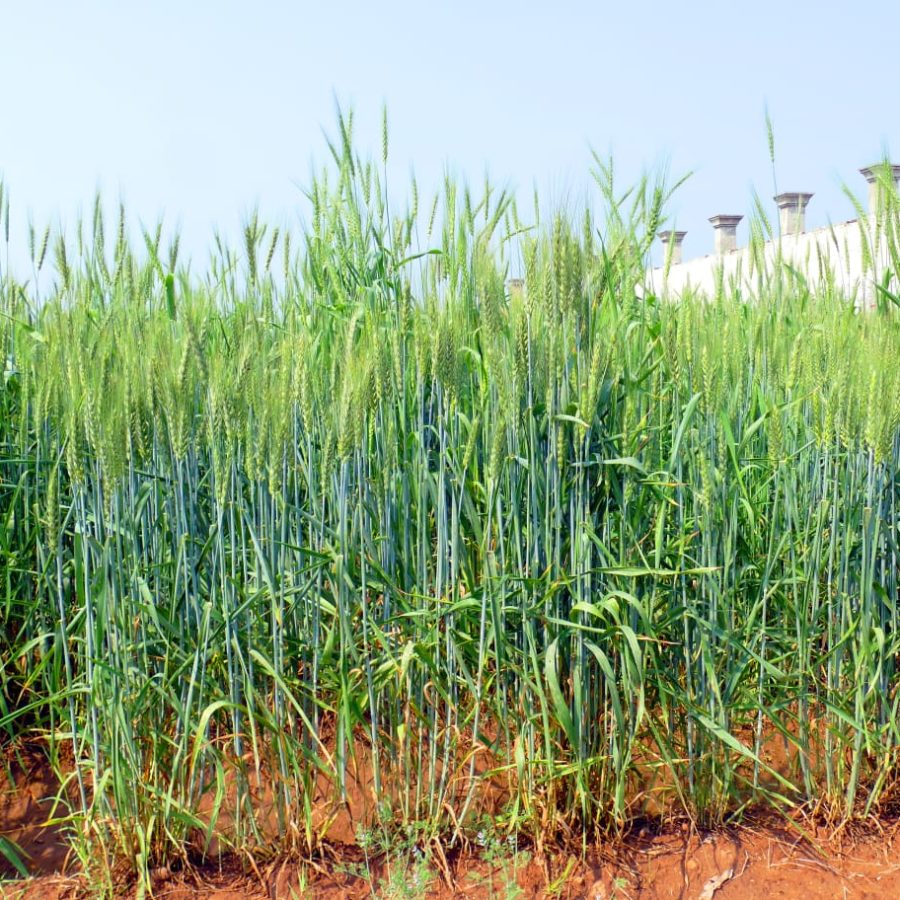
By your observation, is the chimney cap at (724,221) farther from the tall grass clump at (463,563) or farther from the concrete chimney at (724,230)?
the tall grass clump at (463,563)

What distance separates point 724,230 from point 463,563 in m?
21.5

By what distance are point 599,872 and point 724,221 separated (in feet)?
70.0

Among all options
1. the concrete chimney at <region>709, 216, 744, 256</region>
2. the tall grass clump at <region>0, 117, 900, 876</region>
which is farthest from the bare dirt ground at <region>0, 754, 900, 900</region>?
the concrete chimney at <region>709, 216, 744, 256</region>

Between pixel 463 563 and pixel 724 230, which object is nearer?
pixel 463 563

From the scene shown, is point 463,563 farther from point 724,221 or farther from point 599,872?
point 724,221

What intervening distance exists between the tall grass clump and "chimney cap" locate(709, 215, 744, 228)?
66.6ft

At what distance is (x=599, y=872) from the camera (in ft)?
6.03

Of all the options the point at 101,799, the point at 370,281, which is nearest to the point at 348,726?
the point at 101,799

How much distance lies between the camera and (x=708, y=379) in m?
1.89

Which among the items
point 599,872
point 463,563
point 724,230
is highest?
point 724,230

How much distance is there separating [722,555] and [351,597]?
28.4 inches

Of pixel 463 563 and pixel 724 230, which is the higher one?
pixel 724 230

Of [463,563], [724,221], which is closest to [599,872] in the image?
[463,563]

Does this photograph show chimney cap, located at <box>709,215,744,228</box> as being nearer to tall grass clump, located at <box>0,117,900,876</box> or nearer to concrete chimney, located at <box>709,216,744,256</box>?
concrete chimney, located at <box>709,216,744,256</box>
